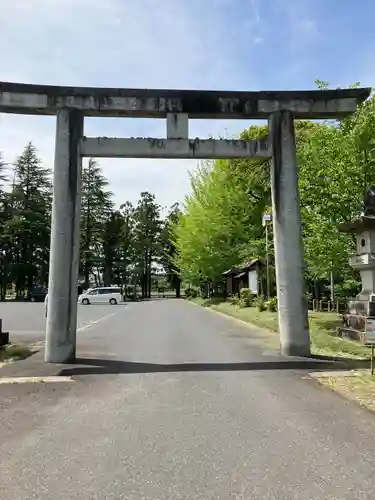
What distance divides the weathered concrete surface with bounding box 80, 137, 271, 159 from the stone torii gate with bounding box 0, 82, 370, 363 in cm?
2

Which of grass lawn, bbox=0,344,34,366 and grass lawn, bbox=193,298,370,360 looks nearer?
grass lawn, bbox=0,344,34,366

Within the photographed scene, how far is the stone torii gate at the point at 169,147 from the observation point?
10.6m

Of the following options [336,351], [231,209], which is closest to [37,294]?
[231,209]

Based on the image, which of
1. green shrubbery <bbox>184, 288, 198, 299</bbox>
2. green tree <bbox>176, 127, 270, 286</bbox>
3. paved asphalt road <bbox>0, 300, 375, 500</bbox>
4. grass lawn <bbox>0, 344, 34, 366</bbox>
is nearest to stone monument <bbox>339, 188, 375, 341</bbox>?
paved asphalt road <bbox>0, 300, 375, 500</bbox>

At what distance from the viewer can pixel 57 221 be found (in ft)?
34.9

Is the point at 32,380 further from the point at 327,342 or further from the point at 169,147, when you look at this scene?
the point at 327,342

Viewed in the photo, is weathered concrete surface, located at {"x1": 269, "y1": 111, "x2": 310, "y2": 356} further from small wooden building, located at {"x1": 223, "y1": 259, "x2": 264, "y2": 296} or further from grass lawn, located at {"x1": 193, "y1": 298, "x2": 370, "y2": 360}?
small wooden building, located at {"x1": 223, "y1": 259, "x2": 264, "y2": 296}

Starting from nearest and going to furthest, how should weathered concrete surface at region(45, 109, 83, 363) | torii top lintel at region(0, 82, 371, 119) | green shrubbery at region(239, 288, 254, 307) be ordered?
weathered concrete surface at region(45, 109, 83, 363), torii top lintel at region(0, 82, 371, 119), green shrubbery at region(239, 288, 254, 307)

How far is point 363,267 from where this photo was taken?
14.4 meters

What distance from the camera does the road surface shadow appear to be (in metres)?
9.29

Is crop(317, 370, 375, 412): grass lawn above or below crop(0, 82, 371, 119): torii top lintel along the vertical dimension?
below

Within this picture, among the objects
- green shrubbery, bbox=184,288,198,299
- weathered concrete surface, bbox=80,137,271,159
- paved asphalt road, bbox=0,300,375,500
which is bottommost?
paved asphalt road, bbox=0,300,375,500

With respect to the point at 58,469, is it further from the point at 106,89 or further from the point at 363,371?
the point at 106,89

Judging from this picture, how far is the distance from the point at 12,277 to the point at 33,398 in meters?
57.2
